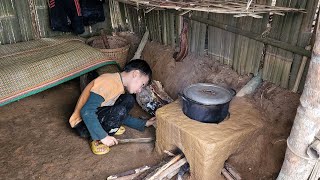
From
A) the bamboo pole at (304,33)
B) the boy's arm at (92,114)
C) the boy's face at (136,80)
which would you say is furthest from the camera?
the boy's face at (136,80)

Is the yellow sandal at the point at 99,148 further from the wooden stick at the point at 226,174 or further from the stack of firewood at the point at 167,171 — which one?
the wooden stick at the point at 226,174

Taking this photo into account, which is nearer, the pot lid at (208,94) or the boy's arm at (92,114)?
the pot lid at (208,94)

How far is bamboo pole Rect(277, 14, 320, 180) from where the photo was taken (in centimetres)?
189

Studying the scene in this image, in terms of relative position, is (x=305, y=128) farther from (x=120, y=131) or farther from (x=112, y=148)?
(x=120, y=131)

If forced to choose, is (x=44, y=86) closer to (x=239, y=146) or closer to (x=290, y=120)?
(x=239, y=146)

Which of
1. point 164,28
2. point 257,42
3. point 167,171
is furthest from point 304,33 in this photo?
point 164,28

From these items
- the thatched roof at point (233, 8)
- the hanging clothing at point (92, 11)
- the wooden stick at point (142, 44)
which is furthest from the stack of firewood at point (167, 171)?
the hanging clothing at point (92, 11)

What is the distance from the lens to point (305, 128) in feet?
6.66

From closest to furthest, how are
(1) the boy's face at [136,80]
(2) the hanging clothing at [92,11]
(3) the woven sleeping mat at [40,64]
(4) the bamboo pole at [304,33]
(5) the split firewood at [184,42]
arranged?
1. (4) the bamboo pole at [304,33]
2. (1) the boy's face at [136,80]
3. (3) the woven sleeping mat at [40,64]
4. (5) the split firewood at [184,42]
5. (2) the hanging clothing at [92,11]

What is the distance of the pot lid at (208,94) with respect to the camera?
267cm

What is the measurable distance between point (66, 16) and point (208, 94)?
338cm

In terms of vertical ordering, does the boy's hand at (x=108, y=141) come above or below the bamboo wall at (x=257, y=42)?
below

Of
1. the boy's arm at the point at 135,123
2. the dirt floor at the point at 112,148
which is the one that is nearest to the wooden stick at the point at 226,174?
the dirt floor at the point at 112,148

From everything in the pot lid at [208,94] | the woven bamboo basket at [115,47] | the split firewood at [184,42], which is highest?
the split firewood at [184,42]
